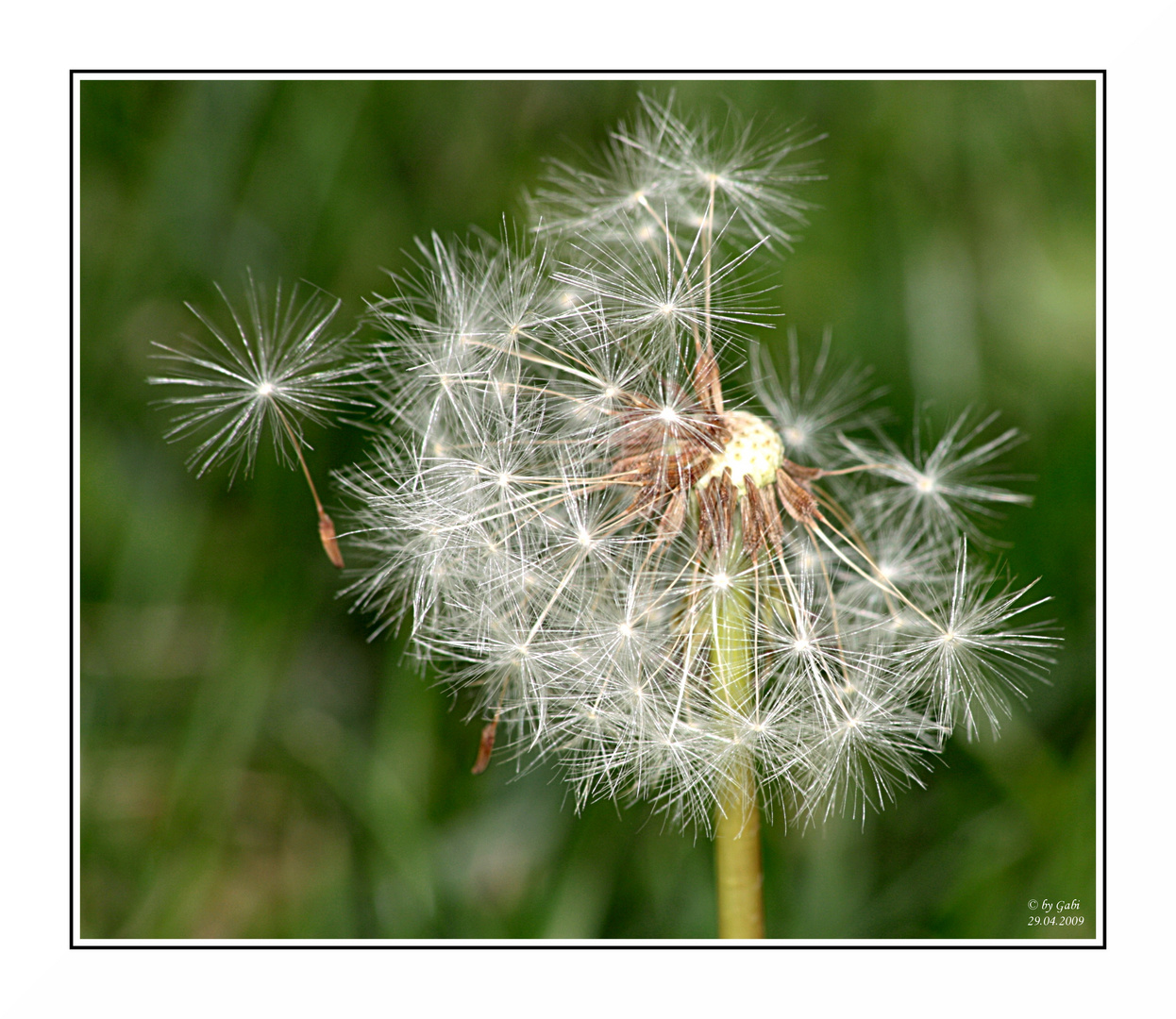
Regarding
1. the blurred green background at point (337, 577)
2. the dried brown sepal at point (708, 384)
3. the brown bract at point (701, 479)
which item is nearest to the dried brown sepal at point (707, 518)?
the brown bract at point (701, 479)

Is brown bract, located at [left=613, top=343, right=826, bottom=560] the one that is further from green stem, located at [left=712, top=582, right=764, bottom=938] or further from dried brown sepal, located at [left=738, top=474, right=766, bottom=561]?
green stem, located at [left=712, top=582, right=764, bottom=938]

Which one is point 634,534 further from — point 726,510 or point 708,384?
point 708,384

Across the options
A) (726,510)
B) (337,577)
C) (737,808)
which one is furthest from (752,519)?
(337,577)

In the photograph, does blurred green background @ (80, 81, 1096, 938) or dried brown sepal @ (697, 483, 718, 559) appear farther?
blurred green background @ (80, 81, 1096, 938)

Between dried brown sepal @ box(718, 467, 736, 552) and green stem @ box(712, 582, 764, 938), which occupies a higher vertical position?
dried brown sepal @ box(718, 467, 736, 552)

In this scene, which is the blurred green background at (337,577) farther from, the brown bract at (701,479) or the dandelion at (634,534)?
the brown bract at (701,479)

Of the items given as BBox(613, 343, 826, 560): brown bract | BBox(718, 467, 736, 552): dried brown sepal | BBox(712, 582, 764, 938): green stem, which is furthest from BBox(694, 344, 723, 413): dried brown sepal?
BBox(712, 582, 764, 938): green stem
